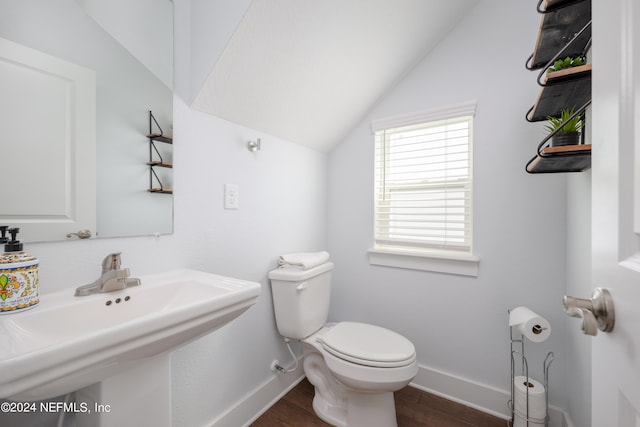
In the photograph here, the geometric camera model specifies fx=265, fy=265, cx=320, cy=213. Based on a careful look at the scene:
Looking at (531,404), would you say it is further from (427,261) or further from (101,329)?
(101,329)

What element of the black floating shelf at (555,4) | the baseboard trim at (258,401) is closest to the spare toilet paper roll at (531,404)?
the baseboard trim at (258,401)

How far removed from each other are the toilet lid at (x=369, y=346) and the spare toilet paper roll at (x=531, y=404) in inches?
21.3

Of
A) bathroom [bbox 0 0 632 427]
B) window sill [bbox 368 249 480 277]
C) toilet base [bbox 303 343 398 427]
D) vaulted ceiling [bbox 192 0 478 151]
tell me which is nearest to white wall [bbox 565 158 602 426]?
bathroom [bbox 0 0 632 427]

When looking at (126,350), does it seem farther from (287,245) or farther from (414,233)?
(414,233)

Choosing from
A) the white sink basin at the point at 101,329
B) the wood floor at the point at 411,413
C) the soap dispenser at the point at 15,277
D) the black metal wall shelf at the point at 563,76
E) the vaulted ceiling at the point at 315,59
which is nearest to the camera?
the white sink basin at the point at 101,329

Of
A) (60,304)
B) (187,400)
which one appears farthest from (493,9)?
(187,400)

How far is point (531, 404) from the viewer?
124 cm

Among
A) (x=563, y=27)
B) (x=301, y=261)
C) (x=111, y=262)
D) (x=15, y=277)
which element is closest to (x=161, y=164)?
(x=111, y=262)

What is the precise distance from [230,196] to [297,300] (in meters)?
0.67

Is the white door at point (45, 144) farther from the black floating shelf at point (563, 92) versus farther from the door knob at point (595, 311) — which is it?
the black floating shelf at point (563, 92)

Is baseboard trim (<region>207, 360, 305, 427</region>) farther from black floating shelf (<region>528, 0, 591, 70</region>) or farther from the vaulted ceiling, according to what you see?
black floating shelf (<region>528, 0, 591, 70</region>)

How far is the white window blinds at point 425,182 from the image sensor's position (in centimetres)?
160

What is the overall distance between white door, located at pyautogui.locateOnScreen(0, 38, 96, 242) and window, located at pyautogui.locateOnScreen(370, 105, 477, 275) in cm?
153

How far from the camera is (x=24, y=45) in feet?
2.51
